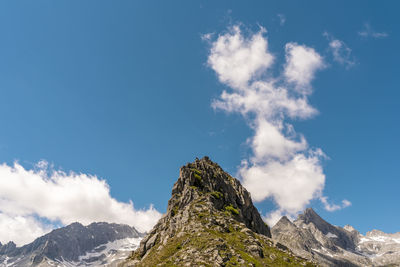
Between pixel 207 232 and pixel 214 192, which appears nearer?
pixel 207 232

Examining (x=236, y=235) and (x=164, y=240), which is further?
(x=164, y=240)

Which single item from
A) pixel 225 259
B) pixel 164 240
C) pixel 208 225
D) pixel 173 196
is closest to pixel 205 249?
pixel 225 259

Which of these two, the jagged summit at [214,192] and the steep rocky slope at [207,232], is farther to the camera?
the jagged summit at [214,192]

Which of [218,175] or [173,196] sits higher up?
[218,175]

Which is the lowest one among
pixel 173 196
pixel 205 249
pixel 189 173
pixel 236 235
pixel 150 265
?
pixel 150 265

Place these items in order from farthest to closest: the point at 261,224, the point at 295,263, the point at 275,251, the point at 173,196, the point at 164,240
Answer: the point at 261,224
the point at 173,196
the point at 164,240
the point at 275,251
the point at 295,263

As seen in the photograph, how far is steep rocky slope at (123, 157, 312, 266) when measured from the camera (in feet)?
234

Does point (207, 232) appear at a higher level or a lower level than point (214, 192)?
lower

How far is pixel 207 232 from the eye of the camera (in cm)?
8456

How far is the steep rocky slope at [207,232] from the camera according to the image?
7144cm

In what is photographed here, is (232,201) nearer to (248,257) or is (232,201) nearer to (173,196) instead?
(173,196)

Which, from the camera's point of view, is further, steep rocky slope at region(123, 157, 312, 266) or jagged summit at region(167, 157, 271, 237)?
jagged summit at region(167, 157, 271, 237)

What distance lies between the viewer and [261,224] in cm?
15125

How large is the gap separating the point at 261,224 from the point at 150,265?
92.8 meters
